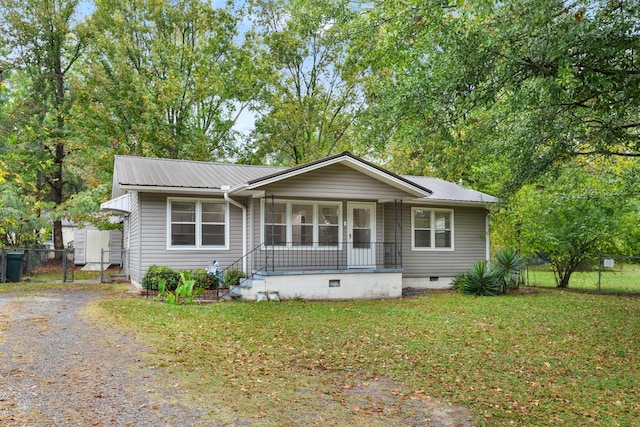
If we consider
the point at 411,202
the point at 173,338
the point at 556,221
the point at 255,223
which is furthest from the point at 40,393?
the point at 556,221

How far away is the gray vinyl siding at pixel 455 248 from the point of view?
15.3 meters

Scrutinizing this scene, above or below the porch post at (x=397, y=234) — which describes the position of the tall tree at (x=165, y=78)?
above

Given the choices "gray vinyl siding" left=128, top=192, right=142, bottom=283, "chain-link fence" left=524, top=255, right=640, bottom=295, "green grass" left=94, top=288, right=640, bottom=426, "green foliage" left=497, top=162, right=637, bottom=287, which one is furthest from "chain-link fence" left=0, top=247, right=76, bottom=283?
"chain-link fence" left=524, top=255, right=640, bottom=295

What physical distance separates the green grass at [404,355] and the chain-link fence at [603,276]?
4230 mm

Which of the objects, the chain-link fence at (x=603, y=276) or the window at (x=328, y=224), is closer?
the window at (x=328, y=224)

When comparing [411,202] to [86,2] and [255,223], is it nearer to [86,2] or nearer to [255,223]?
[255,223]

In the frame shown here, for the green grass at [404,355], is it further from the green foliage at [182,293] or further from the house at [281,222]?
the house at [281,222]

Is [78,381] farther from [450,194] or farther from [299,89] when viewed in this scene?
[299,89]

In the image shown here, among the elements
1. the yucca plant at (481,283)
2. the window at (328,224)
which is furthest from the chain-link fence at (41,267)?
the yucca plant at (481,283)

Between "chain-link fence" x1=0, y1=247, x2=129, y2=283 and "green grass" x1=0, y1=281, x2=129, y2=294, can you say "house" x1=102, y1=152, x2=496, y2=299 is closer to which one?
"green grass" x1=0, y1=281, x2=129, y2=294

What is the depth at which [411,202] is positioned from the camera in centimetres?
1523

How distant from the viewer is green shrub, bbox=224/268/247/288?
1271cm

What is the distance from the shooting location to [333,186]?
41.8ft

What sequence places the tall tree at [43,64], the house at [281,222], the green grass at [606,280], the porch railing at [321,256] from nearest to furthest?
the house at [281,222]
the porch railing at [321,256]
the green grass at [606,280]
the tall tree at [43,64]
